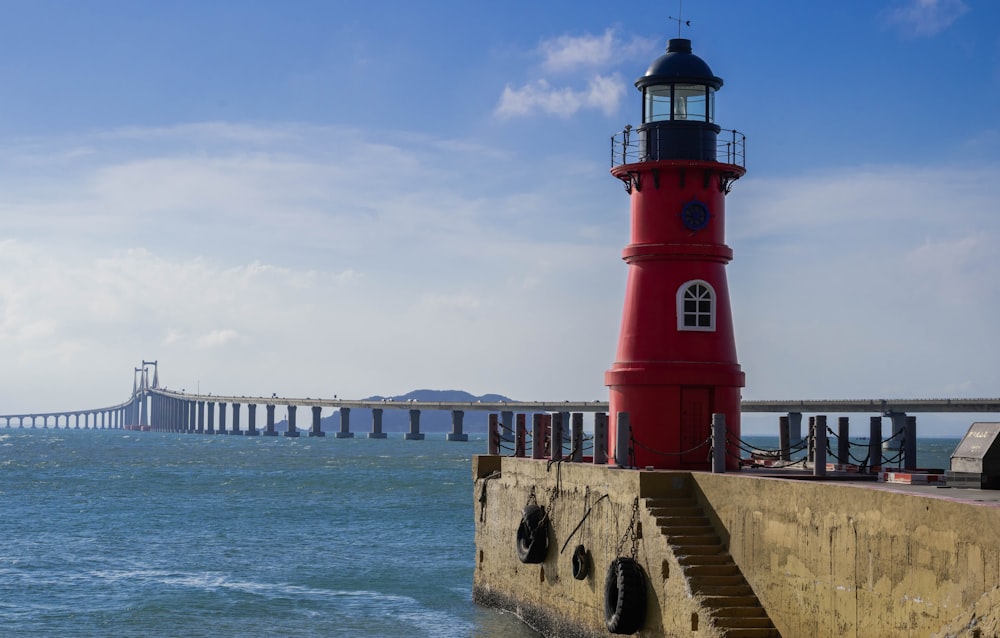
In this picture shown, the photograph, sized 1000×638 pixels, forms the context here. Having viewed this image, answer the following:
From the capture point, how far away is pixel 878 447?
23.0m

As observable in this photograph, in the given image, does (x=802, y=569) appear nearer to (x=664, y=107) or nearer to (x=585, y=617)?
(x=585, y=617)

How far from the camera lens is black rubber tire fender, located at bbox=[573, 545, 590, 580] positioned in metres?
→ 20.5

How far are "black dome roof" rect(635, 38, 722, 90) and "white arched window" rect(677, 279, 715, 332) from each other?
4126mm

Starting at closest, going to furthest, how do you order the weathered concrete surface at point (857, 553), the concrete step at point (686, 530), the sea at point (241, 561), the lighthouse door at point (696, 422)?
the weathered concrete surface at point (857, 553) → the concrete step at point (686, 530) → the lighthouse door at point (696, 422) → the sea at point (241, 561)

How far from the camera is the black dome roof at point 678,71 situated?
23.4 metres

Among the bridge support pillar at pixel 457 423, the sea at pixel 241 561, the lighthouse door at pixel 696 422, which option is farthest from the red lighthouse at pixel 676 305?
the bridge support pillar at pixel 457 423

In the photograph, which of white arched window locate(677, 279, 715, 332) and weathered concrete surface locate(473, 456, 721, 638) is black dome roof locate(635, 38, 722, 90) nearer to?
white arched window locate(677, 279, 715, 332)

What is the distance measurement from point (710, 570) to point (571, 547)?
489 centimetres

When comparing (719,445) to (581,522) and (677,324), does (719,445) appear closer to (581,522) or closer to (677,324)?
(581,522)

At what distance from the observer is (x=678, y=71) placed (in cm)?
2345

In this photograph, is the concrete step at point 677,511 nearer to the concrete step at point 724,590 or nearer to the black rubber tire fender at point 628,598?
the black rubber tire fender at point 628,598

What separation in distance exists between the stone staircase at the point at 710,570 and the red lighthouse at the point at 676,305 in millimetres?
3675

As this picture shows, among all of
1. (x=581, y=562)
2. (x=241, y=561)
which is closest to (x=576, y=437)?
(x=581, y=562)

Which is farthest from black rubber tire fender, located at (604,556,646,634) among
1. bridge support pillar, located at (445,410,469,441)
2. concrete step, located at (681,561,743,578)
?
bridge support pillar, located at (445,410,469,441)
